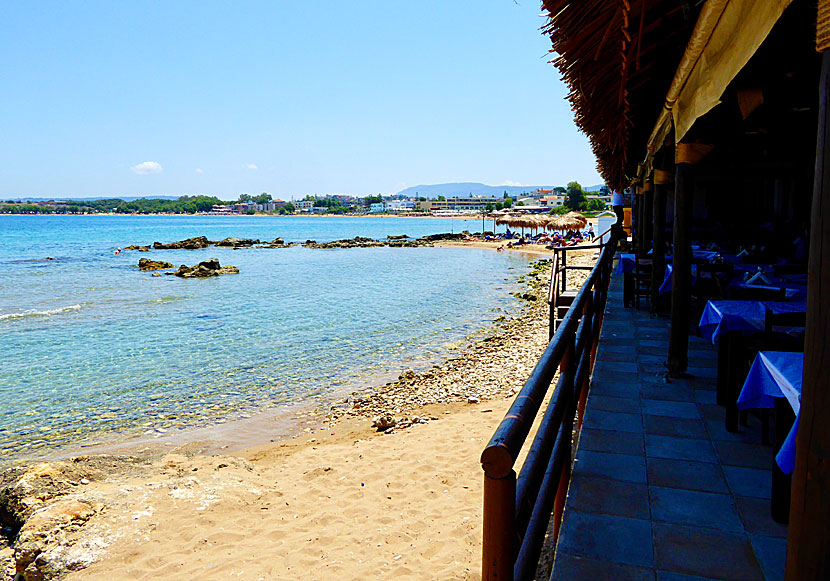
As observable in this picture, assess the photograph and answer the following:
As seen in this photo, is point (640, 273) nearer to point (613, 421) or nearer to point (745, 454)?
point (613, 421)

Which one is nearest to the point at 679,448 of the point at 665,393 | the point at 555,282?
the point at 665,393

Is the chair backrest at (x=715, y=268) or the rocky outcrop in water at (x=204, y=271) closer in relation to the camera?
the chair backrest at (x=715, y=268)

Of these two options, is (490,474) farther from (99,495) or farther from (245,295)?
(245,295)

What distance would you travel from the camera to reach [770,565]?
2166 mm

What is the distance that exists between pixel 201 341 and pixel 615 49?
12727 mm

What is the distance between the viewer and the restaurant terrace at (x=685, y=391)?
129 cm

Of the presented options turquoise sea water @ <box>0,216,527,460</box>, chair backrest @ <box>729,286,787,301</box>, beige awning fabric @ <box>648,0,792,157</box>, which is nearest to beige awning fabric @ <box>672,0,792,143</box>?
beige awning fabric @ <box>648,0,792,157</box>

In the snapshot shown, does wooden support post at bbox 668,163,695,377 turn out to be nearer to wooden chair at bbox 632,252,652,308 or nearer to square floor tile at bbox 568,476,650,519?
square floor tile at bbox 568,476,650,519

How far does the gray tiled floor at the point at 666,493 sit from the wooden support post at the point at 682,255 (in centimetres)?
29

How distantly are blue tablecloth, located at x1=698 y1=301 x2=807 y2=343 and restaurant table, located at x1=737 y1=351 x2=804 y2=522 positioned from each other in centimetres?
70

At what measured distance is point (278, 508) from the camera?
17.7ft

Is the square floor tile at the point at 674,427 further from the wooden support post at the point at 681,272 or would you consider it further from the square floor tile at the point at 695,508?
the wooden support post at the point at 681,272

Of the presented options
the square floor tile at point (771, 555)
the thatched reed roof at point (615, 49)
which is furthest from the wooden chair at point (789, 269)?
the square floor tile at point (771, 555)

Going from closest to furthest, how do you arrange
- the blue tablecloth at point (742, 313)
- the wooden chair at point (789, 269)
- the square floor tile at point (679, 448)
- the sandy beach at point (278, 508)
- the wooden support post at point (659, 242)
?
the square floor tile at point (679, 448), the blue tablecloth at point (742, 313), the sandy beach at point (278, 508), the wooden chair at point (789, 269), the wooden support post at point (659, 242)
